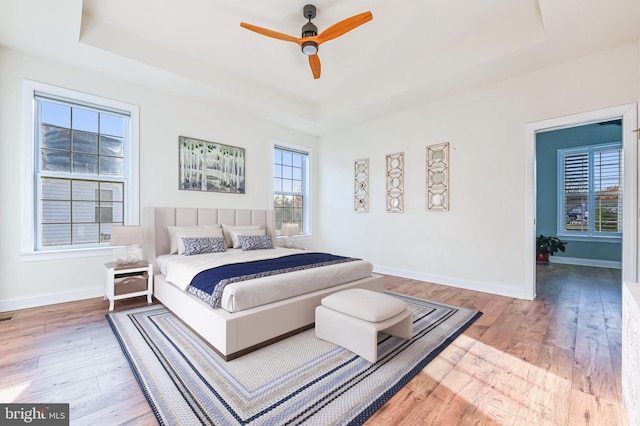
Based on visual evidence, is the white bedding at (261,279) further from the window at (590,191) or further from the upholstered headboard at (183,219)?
the window at (590,191)

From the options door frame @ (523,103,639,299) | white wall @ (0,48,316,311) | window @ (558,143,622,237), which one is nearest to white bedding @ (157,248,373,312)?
white wall @ (0,48,316,311)

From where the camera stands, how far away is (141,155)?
3.92 metres

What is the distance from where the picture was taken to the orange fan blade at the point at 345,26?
244cm

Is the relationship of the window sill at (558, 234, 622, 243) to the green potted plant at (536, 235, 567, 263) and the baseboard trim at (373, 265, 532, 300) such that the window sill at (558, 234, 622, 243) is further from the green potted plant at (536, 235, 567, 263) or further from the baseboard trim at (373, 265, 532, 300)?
the baseboard trim at (373, 265, 532, 300)

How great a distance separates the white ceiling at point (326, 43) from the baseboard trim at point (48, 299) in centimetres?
276

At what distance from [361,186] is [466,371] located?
3911 mm

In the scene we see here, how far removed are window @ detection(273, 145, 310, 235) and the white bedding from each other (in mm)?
2174

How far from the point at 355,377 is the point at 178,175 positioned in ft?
12.3

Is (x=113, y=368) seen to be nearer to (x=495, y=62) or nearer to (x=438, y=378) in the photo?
(x=438, y=378)

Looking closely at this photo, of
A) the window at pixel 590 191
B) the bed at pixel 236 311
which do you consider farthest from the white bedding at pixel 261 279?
the window at pixel 590 191

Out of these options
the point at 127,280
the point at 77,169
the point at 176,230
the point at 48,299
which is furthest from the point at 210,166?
the point at 48,299

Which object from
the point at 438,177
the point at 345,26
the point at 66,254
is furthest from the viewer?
the point at 438,177

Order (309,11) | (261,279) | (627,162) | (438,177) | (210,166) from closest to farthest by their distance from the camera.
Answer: (261,279) < (309,11) < (627,162) < (438,177) < (210,166)

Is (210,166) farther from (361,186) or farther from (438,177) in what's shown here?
(438,177)
